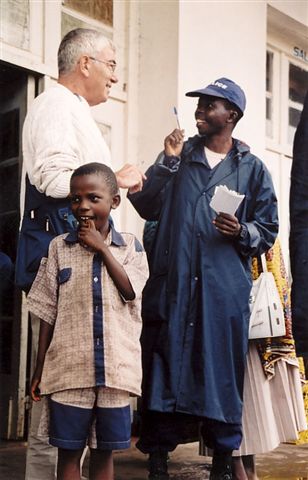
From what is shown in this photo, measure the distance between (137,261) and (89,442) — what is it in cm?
71

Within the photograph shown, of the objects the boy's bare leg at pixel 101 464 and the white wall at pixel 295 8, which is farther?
the white wall at pixel 295 8

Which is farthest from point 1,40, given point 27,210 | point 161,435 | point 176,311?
point 161,435

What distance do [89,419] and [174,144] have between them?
1548mm

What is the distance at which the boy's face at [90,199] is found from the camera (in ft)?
10.3

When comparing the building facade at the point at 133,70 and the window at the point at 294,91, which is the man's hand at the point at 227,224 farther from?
the window at the point at 294,91

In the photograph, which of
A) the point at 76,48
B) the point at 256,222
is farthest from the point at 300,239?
the point at 76,48

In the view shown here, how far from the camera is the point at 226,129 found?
4.07m

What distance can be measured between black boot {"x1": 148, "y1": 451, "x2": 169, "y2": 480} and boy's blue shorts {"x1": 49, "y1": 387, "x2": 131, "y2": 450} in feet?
2.83

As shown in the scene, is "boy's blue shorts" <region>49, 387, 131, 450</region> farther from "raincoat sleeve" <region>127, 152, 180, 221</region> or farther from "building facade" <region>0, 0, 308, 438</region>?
"building facade" <region>0, 0, 308, 438</region>

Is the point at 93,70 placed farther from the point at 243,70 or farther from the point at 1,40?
the point at 243,70

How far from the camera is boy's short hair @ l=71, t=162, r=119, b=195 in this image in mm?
3188

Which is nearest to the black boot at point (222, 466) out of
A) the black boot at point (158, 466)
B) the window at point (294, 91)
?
the black boot at point (158, 466)

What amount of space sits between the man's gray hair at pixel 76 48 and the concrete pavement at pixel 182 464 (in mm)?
1902

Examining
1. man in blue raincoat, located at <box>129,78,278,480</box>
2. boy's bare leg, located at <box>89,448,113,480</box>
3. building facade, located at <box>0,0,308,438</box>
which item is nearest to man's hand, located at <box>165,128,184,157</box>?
man in blue raincoat, located at <box>129,78,278,480</box>
